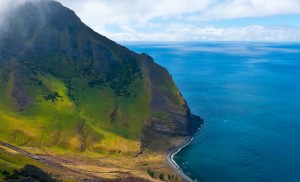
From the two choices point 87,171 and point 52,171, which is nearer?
point 52,171

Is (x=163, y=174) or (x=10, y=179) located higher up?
(x=10, y=179)

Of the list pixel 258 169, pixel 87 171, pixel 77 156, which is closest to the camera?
pixel 87 171

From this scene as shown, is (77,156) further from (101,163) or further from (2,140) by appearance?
(2,140)

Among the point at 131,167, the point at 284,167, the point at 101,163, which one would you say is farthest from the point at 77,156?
the point at 284,167

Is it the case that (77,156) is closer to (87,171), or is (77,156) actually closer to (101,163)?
(101,163)

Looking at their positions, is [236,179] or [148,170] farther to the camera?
[148,170]

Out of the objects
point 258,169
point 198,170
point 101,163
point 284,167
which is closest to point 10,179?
point 101,163

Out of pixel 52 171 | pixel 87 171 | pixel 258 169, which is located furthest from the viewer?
pixel 258 169

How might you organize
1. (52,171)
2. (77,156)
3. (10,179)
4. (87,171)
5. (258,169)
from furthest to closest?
(77,156)
(258,169)
(87,171)
(52,171)
(10,179)

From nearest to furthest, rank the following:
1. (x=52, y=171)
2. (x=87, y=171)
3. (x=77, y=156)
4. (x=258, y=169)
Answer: (x=52, y=171), (x=87, y=171), (x=258, y=169), (x=77, y=156)
